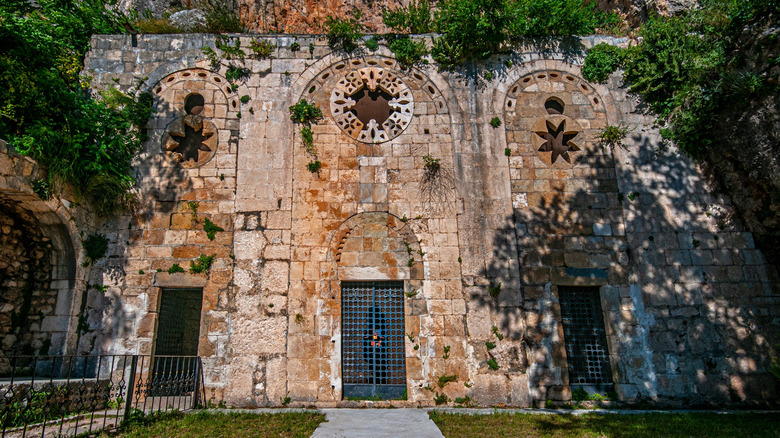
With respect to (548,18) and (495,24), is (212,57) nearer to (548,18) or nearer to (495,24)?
(495,24)

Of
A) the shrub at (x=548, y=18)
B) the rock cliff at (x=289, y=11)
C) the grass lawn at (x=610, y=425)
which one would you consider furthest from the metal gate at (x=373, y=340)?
the rock cliff at (x=289, y=11)

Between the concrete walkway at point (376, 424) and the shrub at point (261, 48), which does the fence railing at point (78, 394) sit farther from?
the shrub at point (261, 48)

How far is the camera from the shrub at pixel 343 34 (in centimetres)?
978

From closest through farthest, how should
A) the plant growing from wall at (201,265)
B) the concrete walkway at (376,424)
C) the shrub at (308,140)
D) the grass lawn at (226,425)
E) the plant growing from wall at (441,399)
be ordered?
the concrete walkway at (376,424), the grass lawn at (226,425), the plant growing from wall at (441,399), the plant growing from wall at (201,265), the shrub at (308,140)

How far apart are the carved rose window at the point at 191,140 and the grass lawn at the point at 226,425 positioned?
16.4 ft

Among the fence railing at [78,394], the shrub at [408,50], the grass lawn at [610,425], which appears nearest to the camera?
the fence railing at [78,394]

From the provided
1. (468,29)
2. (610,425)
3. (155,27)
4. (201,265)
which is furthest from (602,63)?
(155,27)

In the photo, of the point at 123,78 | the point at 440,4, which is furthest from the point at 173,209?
the point at 440,4

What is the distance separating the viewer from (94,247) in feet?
28.5

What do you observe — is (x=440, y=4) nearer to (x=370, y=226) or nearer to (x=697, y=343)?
(x=370, y=226)

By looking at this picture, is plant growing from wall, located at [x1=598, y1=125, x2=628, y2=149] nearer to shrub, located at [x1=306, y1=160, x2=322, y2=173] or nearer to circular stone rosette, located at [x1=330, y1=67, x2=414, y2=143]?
circular stone rosette, located at [x1=330, y1=67, x2=414, y2=143]

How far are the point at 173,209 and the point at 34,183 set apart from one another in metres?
2.25

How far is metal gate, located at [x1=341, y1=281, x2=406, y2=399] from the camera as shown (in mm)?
8359

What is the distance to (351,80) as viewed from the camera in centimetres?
984
